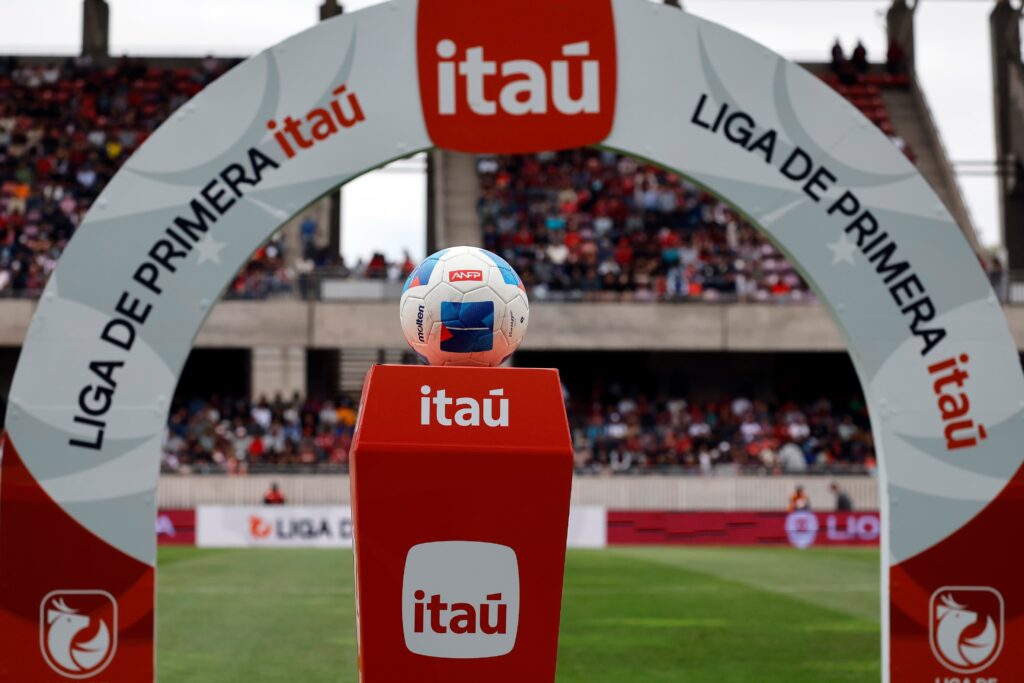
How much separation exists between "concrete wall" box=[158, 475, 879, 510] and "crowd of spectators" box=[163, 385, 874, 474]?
281 mm

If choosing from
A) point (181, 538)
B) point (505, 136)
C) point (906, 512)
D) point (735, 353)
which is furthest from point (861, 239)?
point (735, 353)

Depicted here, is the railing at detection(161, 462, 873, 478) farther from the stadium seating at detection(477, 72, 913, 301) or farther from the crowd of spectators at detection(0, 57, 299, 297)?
the crowd of spectators at detection(0, 57, 299, 297)

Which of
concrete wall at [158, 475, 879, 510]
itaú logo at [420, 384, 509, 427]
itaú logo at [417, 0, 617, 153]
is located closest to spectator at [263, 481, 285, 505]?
concrete wall at [158, 475, 879, 510]

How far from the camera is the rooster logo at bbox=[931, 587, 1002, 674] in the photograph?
7.36 meters

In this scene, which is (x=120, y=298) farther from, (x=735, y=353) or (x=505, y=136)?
(x=735, y=353)

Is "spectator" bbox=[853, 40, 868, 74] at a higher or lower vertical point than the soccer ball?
higher

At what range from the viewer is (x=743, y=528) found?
27562 millimetres

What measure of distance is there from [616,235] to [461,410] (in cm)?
2896

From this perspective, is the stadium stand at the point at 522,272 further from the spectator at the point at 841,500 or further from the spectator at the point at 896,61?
the spectator at the point at 896,61

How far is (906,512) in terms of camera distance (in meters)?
7.37

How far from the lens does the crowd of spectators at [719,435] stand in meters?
29.6

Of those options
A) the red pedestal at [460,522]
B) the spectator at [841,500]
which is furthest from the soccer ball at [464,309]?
the spectator at [841,500]

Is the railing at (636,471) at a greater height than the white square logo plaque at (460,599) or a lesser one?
lesser

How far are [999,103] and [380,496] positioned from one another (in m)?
37.0
